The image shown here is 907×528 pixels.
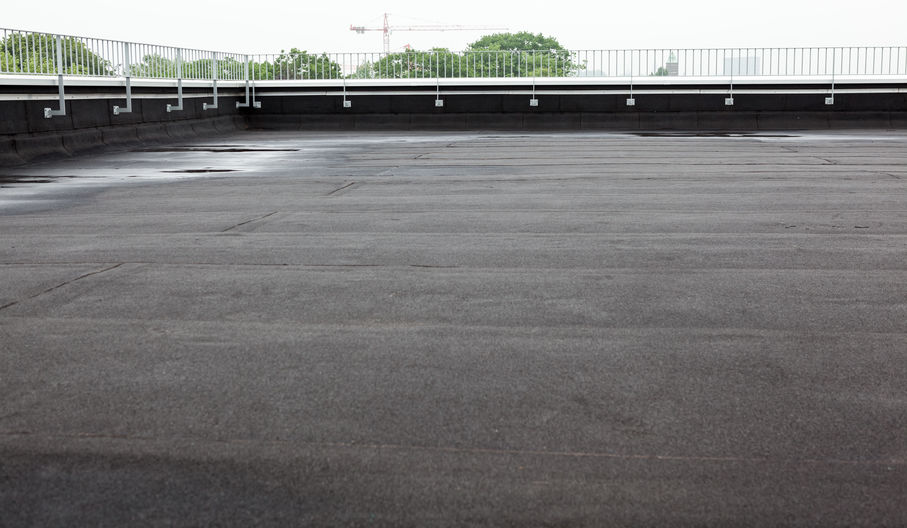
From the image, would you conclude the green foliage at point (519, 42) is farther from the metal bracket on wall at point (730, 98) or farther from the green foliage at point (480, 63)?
the metal bracket on wall at point (730, 98)

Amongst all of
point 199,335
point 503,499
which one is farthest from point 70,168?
point 503,499

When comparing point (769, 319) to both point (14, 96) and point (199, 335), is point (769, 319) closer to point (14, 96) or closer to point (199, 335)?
point (199, 335)

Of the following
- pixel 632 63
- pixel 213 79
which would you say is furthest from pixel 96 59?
pixel 632 63

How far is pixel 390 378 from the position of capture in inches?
164

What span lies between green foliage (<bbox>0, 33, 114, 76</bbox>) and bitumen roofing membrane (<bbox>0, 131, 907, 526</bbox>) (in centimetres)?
982

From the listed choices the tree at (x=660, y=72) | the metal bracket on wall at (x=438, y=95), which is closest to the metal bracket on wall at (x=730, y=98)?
the tree at (x=660, y=72)

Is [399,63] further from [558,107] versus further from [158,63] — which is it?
[158,63]

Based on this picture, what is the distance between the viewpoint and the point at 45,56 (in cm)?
1947

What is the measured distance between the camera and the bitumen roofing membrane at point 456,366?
3025 mm

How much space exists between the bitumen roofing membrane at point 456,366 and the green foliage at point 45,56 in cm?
982

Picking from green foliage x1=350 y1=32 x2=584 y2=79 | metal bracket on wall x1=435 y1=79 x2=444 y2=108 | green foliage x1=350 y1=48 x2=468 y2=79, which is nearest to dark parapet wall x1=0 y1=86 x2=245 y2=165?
metal bracket on wall x1=435 y1=79 x2=444 y2=108

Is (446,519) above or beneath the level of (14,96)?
beneath

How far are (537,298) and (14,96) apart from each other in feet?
44.3

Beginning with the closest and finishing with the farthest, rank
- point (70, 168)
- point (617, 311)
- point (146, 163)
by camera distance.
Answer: point (617, 311) → point (70, 168) → point (146, 163)
